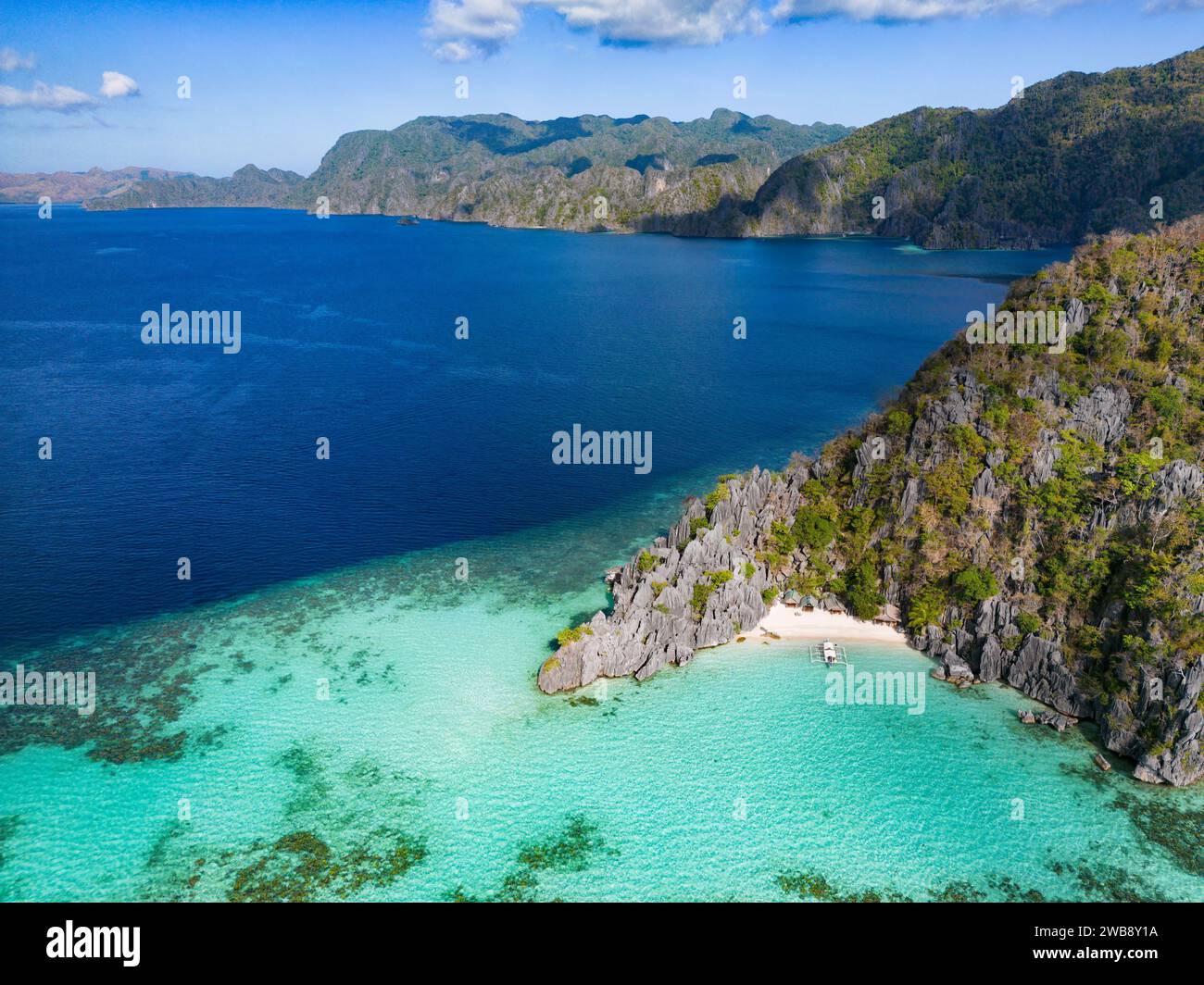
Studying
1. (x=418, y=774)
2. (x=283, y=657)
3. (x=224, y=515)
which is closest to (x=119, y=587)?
(x=224, y=515)

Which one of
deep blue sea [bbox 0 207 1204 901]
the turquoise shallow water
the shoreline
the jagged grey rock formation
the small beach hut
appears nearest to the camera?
the turquoise shallow water

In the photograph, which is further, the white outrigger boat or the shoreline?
the shoreline

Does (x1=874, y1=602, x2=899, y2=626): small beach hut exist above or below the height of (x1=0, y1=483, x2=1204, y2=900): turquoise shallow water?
above

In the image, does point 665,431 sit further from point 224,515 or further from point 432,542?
point 224,515

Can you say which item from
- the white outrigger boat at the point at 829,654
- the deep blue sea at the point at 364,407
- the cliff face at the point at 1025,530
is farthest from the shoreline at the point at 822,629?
the deep blue sea at the point at 364,407

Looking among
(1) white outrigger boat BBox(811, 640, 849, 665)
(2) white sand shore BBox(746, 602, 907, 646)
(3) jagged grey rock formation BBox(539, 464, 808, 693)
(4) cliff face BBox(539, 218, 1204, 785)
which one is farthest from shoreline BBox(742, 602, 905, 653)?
(4) cliff face BBox(539, 218, 1204, 785)

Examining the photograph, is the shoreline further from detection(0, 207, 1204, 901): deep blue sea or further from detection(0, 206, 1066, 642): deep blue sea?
detection(0, 206, 1066, 642): deep blue sea

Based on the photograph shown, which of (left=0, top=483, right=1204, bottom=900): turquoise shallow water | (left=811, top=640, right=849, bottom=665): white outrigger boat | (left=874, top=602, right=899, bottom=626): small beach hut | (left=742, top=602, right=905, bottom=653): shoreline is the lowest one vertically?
(left=0, top=483, right=1204, bottom=900): turquoise shallow water
